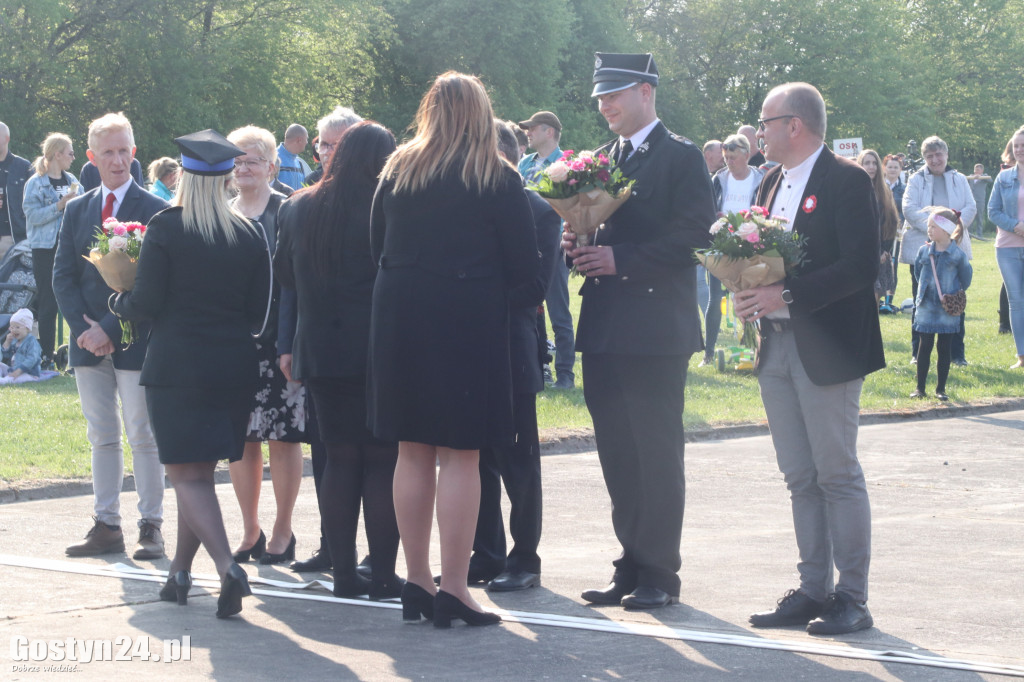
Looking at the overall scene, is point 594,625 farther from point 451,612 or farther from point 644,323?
point 644,323

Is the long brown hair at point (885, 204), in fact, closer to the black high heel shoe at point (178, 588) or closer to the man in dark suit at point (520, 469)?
the man in dark suit at point (520, 469)

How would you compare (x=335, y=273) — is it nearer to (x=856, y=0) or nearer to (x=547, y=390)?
(x=547, y=390)

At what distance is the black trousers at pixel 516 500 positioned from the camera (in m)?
6.06

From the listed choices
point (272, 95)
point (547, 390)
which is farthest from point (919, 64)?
point (547, 390)

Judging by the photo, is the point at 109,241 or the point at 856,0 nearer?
the point at 109,241

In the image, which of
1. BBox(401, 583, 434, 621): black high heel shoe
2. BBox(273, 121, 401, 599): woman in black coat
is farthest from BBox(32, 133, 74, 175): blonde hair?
BBox(401, 583, 434, 621): black high heel shoe

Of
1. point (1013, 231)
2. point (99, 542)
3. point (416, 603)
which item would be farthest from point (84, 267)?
point (1013, 231)

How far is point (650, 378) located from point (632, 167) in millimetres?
938

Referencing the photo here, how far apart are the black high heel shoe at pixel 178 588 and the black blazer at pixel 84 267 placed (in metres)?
1.43

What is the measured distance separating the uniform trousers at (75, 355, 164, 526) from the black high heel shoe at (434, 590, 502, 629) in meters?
2.12

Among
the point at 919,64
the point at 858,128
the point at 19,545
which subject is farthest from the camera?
the point at 919,64

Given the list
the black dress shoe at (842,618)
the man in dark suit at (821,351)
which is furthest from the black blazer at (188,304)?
the black dress shoe at (842,618)

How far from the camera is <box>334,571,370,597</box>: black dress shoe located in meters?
5.80

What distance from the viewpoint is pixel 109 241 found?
5996mm
